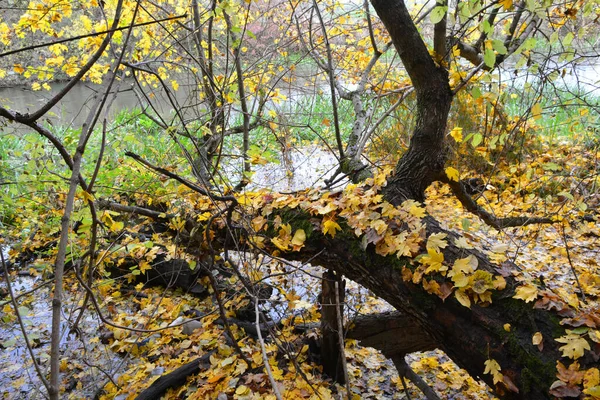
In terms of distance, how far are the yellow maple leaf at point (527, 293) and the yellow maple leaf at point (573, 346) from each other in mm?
162

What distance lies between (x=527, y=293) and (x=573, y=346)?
0.22 meters

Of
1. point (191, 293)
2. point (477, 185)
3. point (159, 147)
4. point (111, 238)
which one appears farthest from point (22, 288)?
point (477, 185)

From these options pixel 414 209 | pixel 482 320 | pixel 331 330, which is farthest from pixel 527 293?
pixel 331 330

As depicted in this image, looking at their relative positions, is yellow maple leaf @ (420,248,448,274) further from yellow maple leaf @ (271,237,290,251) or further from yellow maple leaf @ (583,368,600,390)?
yellow maple leaf @ (271,237,290,251)

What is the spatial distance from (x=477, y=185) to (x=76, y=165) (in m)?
5.01

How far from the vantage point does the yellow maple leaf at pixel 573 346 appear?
1.28 meters

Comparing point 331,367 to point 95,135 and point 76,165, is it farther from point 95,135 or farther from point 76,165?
point 95,135

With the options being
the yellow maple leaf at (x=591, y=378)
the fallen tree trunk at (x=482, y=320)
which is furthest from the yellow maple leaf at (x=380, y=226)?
the yellow maple leaf at (x=591, y=378)

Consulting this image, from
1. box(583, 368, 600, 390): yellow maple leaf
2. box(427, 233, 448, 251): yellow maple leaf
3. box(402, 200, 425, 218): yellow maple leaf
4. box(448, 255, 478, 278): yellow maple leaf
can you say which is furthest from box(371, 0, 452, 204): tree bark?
box(583, 368, 600, 390): yellow maple leaf

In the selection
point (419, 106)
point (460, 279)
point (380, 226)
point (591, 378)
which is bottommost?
point (591, 378)

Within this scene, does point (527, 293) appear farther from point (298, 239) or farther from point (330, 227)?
point (298, 239)

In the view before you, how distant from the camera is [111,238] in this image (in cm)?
352

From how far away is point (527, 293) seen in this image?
1.46m

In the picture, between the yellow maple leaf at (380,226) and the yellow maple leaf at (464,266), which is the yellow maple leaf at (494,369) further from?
the yellow maple leaf at (380,226)
